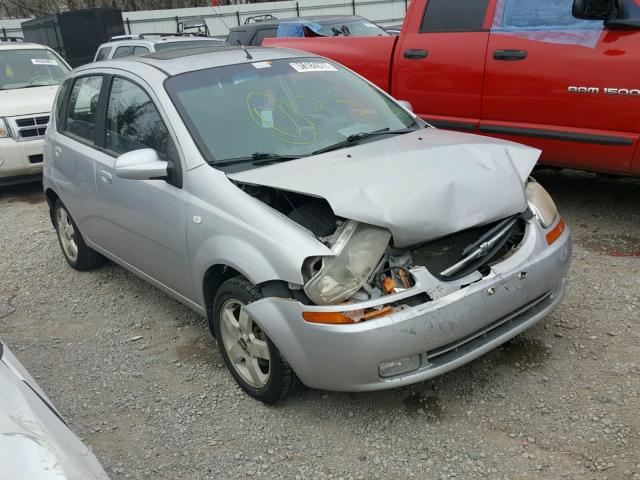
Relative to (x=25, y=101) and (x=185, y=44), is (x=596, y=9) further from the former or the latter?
(x=185, y=44)

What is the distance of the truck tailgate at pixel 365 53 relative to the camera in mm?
5969

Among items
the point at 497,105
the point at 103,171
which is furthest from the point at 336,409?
the point at 497,105

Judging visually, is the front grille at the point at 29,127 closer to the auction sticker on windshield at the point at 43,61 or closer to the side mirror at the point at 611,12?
the auction sticker on windshield at the point at 43,61

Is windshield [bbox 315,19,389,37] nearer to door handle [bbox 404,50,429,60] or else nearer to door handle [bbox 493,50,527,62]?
door handle [bbox 404,50,429,60]

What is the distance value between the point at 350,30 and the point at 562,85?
15.0ft

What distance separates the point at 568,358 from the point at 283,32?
6607mm

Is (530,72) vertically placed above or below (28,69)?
above

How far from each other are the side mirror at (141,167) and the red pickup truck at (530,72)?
3.08 m

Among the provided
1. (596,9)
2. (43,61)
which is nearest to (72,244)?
(596,9)

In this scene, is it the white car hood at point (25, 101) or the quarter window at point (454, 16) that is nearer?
the quarter window at point (454, 16)

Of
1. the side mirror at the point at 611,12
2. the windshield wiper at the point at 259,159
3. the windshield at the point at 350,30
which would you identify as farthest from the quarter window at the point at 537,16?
the windshield at the point at 350,30

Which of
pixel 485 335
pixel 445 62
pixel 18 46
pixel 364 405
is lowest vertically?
pixel 364 405

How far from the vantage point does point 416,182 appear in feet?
9.60

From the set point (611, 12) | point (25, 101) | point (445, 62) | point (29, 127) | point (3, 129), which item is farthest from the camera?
point (25, 101)
